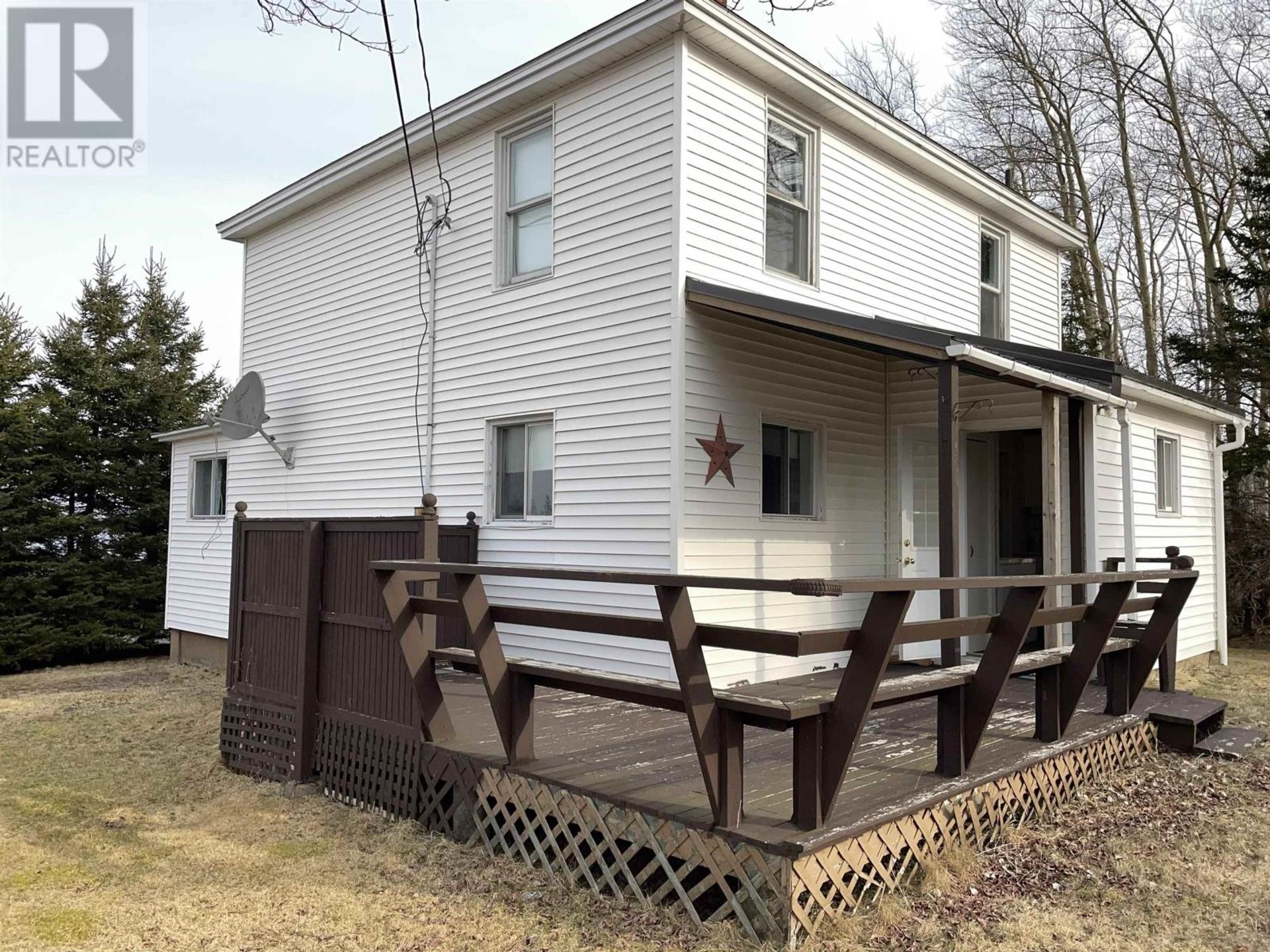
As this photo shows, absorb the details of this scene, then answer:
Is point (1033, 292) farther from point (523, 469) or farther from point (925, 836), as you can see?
point (925, 836)

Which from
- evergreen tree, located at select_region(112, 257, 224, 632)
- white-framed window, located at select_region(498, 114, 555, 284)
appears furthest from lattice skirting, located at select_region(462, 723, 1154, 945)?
evergreen tree, located at select_region(112, 257, 224, 632)

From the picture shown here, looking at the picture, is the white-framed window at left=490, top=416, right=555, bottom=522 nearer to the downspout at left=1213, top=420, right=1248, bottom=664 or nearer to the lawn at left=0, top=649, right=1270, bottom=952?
the lawn at left=0, top=649, right=1270, bottom=952

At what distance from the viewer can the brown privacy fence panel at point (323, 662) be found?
5500mm

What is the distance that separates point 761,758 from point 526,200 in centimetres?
546

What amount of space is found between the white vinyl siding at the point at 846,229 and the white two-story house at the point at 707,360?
3cm

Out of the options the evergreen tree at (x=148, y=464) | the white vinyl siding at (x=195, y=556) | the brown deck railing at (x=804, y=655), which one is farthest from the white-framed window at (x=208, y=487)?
the brown deck railing at (x=804, y=655)

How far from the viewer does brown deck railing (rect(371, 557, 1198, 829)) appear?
3539mm

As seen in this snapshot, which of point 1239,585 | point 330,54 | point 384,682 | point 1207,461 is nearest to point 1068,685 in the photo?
point 384,682

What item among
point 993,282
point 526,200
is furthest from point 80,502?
point 993,282

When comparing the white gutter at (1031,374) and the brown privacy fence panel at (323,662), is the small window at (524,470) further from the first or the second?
the white gutter at (1031,374)

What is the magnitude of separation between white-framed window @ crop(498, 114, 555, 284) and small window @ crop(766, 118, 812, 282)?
1.87 metres

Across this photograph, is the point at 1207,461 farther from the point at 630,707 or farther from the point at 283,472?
the point at 283,472

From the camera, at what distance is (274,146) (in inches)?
361

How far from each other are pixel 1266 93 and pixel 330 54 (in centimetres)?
1991
